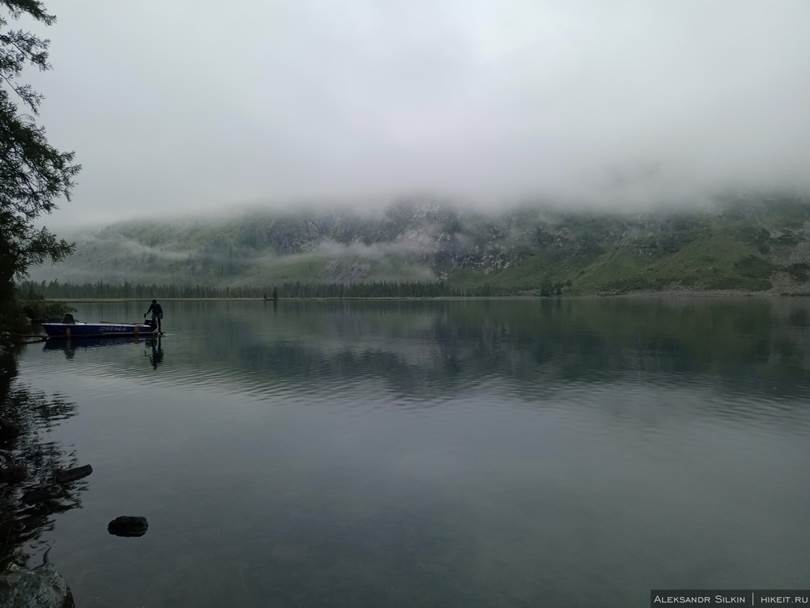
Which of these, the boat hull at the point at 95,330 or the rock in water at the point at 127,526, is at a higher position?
the boat hull at the point at 95,330

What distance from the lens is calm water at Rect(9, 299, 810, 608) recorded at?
17.5 m

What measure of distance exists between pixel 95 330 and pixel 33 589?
9626 cm

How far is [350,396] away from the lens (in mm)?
45875

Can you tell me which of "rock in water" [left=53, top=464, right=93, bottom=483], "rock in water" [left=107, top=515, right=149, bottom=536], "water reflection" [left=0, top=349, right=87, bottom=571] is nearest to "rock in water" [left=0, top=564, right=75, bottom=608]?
"water reflection" [left=0, top=349, right=87, bottom=571]

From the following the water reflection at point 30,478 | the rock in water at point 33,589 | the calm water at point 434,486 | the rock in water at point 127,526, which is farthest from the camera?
the rock in water at point 127,526

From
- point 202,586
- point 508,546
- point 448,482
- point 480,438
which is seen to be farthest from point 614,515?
point 202,586

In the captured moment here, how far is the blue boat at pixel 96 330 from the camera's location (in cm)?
9388

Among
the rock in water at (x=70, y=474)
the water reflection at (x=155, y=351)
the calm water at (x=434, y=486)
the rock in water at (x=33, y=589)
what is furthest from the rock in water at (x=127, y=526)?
the water reflection at (x=155, y=351)

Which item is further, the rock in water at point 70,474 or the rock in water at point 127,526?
the rock in water at point 70,474

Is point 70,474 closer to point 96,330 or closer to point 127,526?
point 127,526

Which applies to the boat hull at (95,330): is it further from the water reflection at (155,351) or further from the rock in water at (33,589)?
the rock in water at (33,589)

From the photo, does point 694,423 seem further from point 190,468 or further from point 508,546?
point 190,468

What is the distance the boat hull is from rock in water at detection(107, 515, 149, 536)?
277 ft

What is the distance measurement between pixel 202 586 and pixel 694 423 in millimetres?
33629
